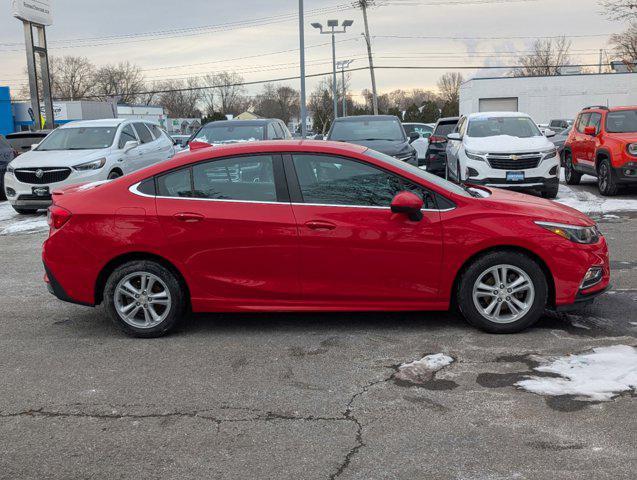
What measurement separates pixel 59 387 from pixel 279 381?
4.93ft

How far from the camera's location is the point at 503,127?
581 inches

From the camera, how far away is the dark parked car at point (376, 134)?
14.5m

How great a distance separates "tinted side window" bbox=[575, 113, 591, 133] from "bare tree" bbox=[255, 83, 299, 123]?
291ft

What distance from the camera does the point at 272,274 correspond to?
18.1 ft

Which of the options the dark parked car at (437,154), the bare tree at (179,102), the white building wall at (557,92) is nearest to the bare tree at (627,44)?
the white building wall at (557,92)

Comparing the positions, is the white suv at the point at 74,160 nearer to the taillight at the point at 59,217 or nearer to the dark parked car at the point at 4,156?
the dark parked car at the point at 4,156

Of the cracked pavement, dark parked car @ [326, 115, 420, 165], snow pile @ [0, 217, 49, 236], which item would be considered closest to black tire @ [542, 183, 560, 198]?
dark parked car @ [326, 115, 420, 165]

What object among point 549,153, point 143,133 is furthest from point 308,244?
point 143,133

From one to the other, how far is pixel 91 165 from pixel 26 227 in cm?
182

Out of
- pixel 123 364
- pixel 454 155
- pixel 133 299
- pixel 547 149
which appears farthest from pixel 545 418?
pixel 454 155

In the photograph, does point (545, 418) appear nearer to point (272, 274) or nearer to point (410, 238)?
point (410, 238)

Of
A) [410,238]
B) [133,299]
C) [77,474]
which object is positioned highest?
[410,238]

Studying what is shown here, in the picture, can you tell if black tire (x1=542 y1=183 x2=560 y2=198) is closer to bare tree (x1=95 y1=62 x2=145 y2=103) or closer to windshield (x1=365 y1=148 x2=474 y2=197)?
windshield (x1=365 y1=148 x2=474 y2=197)

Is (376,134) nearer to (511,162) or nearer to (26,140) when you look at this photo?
(511,162)
